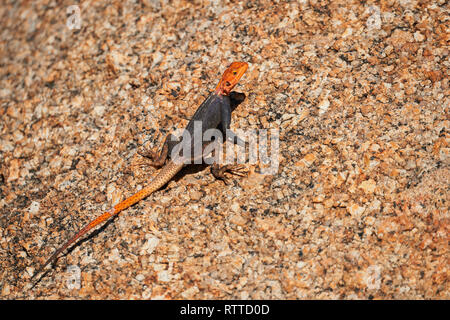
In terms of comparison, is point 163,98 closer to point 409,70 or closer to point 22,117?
point 22,117

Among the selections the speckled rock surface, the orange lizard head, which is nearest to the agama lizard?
the orange lizard head

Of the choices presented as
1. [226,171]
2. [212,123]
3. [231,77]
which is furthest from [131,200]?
[231,77]

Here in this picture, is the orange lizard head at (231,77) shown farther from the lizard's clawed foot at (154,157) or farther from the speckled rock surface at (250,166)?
the lizard's clawed foot at (154,157)

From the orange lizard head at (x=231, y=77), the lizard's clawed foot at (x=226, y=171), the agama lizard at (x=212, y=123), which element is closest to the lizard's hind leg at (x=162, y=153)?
the agama lizard at (x=212, y=123)

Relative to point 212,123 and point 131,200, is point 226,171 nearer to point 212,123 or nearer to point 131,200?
point 212,123

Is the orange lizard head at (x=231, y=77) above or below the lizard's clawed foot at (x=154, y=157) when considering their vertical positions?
above

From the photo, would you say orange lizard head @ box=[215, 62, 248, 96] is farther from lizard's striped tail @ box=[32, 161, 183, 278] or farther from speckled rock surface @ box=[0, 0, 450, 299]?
lizard's striped tail @ box=[32, 161, 183, 278]
